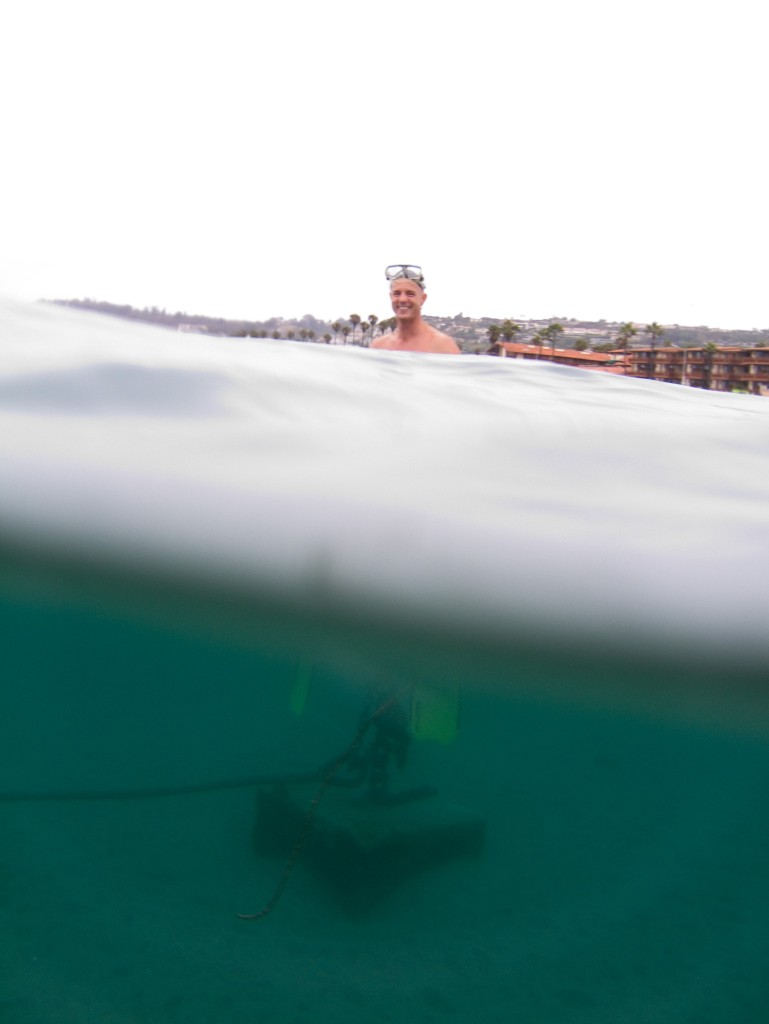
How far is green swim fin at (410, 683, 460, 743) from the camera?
70.9 inches

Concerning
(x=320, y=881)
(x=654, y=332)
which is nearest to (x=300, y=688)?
(x=320, y=881)

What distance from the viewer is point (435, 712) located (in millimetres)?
1841

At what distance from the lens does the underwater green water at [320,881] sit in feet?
5.46

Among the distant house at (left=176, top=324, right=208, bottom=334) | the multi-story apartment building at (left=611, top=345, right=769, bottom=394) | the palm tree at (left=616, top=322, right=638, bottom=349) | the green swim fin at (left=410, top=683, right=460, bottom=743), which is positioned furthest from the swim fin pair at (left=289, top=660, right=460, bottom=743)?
the palm tree at (left=616, top=322, right=638, bottom=349)

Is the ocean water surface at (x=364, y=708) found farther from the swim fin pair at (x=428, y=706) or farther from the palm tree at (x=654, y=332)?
the palm tree at (x=654, y=332)

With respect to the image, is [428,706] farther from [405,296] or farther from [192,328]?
[405,296]

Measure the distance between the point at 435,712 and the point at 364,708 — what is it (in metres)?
0.14

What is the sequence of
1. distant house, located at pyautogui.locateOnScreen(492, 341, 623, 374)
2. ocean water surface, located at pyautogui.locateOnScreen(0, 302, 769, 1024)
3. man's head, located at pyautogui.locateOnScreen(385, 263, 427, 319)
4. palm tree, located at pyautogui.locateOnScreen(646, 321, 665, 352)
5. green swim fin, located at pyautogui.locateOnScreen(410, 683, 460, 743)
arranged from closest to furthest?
ocean water surface, located at pyautogui.locateOnScreen(0, 302, 769, 1024)
green swim fin, located at pyautogui.locateOnScreen(410, 683, 460, 743)
distant house, located at pyautogui.locateOnScreen(492, 341, 623, 374)
palm tree, located at pyautogui.locateOnScreen(646, 321, 665, 352)
man's head, located at pyautogui.locateOnScreen(385, 263, 427, 319)

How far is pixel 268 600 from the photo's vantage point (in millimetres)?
1649

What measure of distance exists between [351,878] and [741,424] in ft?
5.18

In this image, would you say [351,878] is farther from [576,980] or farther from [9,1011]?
[9,1011]

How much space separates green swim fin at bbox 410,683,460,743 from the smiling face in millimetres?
2901

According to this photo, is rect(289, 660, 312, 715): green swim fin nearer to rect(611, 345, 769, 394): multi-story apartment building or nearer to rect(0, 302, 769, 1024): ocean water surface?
rect(0, 302, 769, 1024): ocean water surface

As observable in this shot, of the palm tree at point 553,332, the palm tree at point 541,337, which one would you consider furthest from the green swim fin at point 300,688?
the palm tree at point 553,332
